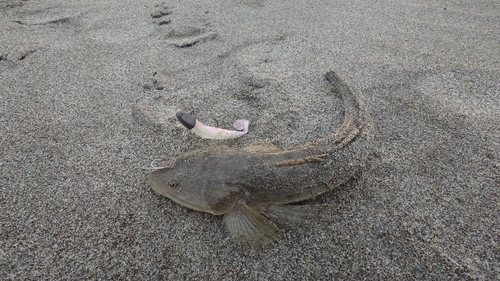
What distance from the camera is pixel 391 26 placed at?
4.34 meters

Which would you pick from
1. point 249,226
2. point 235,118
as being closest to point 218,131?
point 235,118

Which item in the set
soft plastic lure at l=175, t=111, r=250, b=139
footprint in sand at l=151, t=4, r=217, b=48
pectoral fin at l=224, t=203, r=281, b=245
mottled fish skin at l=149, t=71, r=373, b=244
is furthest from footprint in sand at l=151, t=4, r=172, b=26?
pectoral fin at l=224, t=203, r=281, b=245

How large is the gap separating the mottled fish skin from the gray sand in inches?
4.0

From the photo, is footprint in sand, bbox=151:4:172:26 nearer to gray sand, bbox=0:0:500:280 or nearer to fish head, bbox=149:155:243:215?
gray sand, bbox=0:0:500:280

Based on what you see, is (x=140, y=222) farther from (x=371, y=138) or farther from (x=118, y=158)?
(x=371, y=138)

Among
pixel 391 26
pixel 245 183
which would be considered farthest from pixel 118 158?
pixel 391 26

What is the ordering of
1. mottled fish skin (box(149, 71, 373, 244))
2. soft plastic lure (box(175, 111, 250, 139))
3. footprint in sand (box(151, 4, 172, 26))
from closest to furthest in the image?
1. mottled fish skin (box(149, 71, 373, 244))
2. soft plastic lure (box(175, 111, 250, 139))
3. footprint in sand (box(151, 4, 172, 26))

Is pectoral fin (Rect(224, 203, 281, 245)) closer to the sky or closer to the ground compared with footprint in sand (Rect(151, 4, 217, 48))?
closer to the ground

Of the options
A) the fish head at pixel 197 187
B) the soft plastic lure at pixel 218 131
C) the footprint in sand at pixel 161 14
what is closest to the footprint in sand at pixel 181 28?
the footprint in sand at pixel 161 14

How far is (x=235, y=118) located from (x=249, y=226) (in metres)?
1.12

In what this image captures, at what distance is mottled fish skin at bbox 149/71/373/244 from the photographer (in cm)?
209

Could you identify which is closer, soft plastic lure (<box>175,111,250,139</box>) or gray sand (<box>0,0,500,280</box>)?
gray sand (<box>0,0,500,280</box>)

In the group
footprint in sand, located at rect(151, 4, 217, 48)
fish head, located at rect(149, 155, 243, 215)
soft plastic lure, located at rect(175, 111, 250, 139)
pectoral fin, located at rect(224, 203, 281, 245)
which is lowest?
pectoral fin, located at rect(224, 203, 281, 245)

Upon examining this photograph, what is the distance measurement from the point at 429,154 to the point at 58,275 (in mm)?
2735
